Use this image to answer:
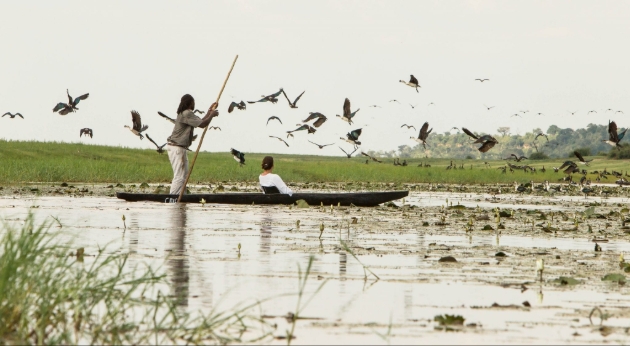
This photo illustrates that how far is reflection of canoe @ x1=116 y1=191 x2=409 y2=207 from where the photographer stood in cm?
1986

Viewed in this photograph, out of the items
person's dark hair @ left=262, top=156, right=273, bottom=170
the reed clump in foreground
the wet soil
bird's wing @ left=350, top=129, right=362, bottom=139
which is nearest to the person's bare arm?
person's dark hair @ left=262, top=156, right=273, bottom=170

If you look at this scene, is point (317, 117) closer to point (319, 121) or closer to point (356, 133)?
point (319, 121)

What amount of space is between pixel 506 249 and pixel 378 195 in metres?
9.28

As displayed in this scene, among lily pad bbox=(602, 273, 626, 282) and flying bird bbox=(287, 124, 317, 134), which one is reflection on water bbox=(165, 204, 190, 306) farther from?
flying bird bbox=(287, 124, 317, 134)

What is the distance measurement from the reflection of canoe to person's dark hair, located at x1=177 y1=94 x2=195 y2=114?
5.92ft

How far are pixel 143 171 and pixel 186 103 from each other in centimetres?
1585

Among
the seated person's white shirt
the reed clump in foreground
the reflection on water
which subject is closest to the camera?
the reed clump in foreground

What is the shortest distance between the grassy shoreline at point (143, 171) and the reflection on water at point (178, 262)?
16.3 m

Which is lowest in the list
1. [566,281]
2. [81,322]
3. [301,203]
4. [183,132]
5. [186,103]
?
[81,322]

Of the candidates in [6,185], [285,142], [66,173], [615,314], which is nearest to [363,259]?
[615,314]

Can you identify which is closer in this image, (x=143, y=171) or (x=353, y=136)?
(x=353, y=136)

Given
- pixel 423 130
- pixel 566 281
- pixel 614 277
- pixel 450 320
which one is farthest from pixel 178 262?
pixel 423 130

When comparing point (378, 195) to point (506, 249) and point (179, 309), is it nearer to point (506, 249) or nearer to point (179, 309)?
point (506, 249)

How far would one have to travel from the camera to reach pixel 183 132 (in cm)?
1930
